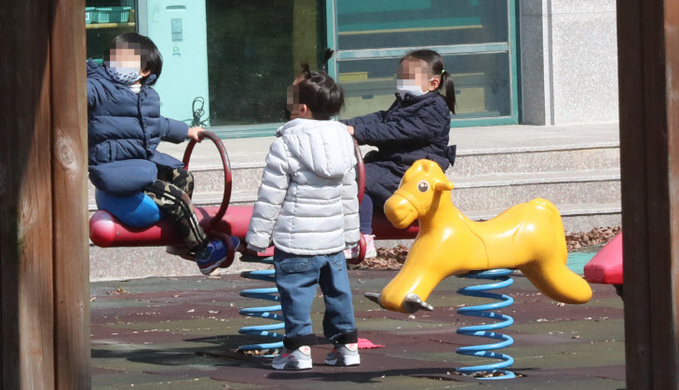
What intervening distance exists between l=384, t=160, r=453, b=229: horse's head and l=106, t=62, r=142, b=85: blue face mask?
1.70m

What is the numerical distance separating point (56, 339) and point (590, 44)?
11.1m

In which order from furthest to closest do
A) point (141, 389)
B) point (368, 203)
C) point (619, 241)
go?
point (368, 203) → point (141, 389) → point (619, 241)

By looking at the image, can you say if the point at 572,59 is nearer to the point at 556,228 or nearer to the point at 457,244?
the point at 556,228

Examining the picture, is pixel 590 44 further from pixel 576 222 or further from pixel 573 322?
pixel 573 322

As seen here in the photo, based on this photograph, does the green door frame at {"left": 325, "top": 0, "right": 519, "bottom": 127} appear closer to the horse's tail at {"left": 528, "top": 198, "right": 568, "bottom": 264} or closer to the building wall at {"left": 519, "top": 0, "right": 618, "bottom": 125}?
the building wall at {"left": 519, "top": 0, "right": 618, "bottom": 125}

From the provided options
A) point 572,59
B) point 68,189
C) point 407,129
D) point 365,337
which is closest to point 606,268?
point 407,129

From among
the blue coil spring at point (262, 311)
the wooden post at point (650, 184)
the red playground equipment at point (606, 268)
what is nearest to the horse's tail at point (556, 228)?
the red playground equipment at point (606, 268)

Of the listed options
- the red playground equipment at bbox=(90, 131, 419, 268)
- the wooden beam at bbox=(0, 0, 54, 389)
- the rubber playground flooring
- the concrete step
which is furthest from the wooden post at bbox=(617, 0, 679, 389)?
the concrete step

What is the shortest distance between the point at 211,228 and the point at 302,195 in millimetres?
787

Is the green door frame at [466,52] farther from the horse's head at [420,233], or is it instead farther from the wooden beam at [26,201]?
the wooden beam at [26,201]

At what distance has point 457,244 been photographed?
5676 mm

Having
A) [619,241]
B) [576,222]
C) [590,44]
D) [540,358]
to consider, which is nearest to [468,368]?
[540,358]

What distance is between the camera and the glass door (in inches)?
545

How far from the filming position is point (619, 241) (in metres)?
5.23
